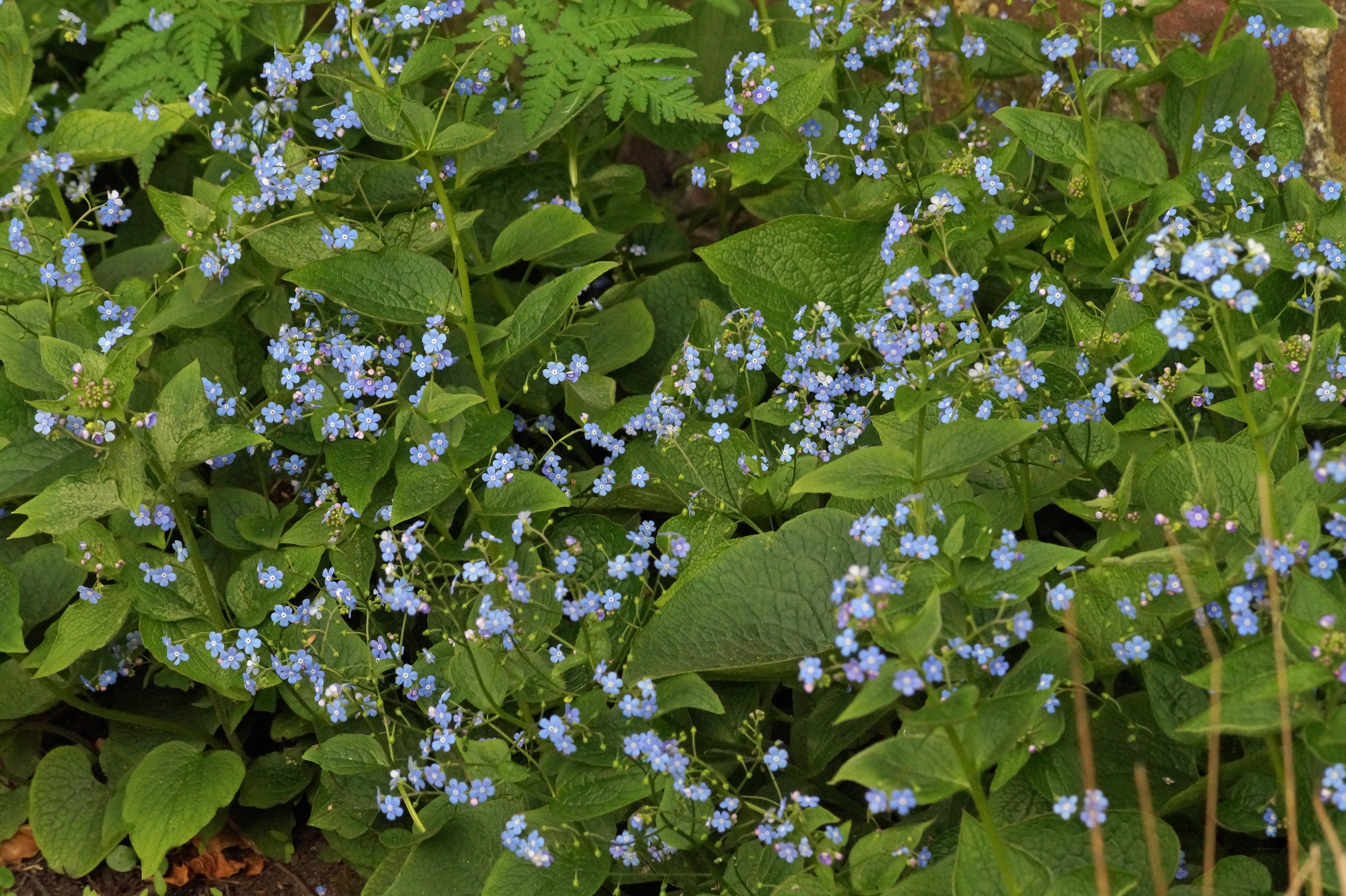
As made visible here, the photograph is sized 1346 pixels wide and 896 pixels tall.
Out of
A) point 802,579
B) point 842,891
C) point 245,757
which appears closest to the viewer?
point 842,891

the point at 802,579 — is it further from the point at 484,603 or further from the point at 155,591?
the point at 155,591

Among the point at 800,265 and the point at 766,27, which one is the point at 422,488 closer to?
the point at 800,265

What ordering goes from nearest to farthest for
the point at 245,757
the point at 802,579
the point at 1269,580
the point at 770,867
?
Answer: 1. the point at 1269,580
2. the point at 770,867
3. the point at 802,579
4. the point at 245,757

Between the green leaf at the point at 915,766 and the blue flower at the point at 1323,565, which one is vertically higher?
the blue flower at the point at 1323,565

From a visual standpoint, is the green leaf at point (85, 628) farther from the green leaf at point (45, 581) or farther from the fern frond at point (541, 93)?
the fern frond at point (541, 93)

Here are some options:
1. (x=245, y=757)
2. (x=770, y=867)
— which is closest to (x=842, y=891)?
(x=770, y=867)

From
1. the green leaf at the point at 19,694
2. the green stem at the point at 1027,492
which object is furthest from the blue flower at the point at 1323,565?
the green leaf at the point at 19,694

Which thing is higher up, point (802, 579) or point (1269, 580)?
point (1269, 580)

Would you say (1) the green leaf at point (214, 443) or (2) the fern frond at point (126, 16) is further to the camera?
(2) the fern frond at point (126, 16)
